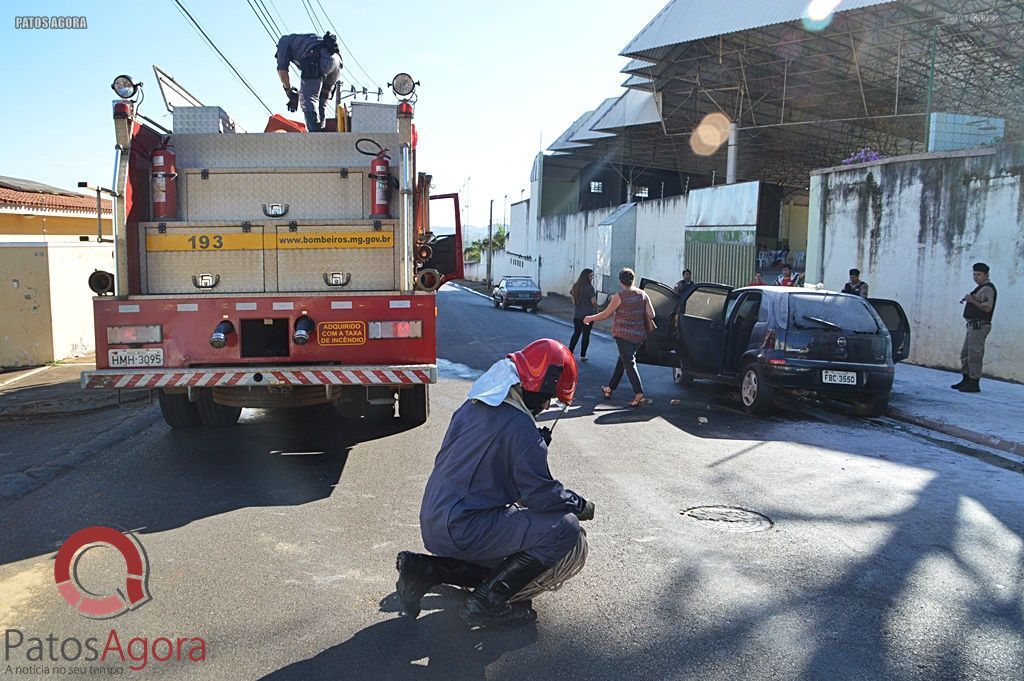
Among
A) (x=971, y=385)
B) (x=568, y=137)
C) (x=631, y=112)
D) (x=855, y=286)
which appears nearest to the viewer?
(x=971, y=385)

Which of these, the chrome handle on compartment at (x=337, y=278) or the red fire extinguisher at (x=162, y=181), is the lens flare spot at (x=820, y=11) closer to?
the chrome handle on compartment at (x=337, y=278)

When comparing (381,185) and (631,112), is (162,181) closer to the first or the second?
(381,185)

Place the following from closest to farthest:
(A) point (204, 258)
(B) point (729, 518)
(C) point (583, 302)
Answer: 1. (B) point (729, 518)
2. (A) point (204, 258)
3. (C) point (583, 302)

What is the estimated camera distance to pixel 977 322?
10.5 meters

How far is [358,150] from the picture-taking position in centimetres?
712

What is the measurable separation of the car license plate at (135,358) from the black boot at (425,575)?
12.1 ft

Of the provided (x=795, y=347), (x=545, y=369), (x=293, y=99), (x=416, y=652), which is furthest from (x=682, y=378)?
(x=416, y=652)

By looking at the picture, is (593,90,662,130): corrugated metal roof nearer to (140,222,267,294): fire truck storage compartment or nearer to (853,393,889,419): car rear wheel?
(853,393,889,419): car rear wheel

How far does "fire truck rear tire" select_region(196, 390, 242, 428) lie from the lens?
7883 mm

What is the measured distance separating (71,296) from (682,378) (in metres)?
10.2

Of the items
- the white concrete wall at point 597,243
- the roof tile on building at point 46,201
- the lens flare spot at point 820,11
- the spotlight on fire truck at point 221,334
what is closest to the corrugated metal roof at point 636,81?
the white concrete wall at point 597,243

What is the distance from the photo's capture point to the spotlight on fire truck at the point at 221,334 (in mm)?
6316

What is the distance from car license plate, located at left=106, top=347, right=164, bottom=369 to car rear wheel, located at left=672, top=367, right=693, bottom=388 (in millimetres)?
7180

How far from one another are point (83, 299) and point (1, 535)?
1004 centimetres
